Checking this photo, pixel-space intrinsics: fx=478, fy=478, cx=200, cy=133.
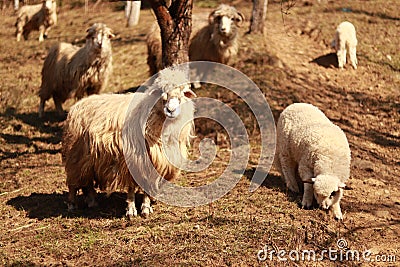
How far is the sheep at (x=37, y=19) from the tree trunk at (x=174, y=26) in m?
11.2

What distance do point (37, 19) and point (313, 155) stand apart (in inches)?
576

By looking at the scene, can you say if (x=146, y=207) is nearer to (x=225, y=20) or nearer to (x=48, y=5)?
(x=225, y=20)

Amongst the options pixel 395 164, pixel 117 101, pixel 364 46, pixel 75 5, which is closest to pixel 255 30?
pixel 364 46

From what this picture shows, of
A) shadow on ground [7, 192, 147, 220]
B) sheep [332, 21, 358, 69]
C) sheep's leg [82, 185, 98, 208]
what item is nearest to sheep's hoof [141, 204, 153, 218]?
shadow on ground [7, 192, 147, 220]

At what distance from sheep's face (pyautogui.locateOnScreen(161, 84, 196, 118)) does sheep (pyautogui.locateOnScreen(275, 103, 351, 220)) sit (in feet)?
6.59

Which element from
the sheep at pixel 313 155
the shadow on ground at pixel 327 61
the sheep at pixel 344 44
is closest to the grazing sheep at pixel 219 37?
the shadow on ground at pixel 327 61

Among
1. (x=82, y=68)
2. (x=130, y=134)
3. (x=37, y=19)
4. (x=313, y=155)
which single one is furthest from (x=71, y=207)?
(x=37, y=19)

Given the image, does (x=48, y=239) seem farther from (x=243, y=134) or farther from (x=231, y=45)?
(x=231, y=45)

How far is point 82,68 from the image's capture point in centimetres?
995

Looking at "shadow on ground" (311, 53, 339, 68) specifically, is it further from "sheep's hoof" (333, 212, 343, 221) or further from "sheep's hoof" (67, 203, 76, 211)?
"sheep's hoof" (67, 203, 76, 211)

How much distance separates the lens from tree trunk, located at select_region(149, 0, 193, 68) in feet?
25.6

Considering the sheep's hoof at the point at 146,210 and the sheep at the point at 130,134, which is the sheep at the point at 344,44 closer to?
the sheep at the point at 130,134

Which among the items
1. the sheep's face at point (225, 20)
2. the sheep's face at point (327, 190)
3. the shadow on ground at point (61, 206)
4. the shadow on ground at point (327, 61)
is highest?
the sheep's face at point (225, 20)

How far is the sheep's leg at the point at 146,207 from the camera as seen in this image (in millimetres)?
5938
